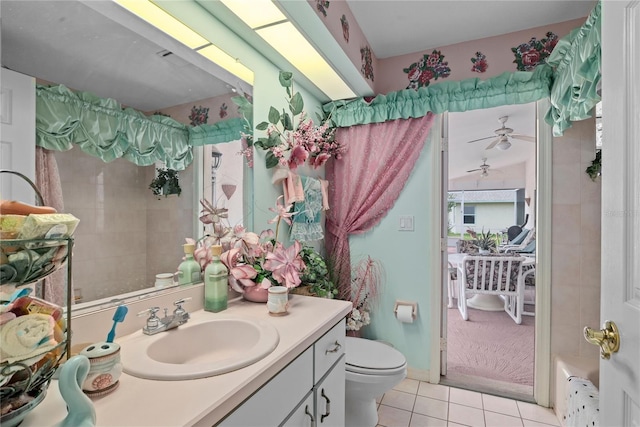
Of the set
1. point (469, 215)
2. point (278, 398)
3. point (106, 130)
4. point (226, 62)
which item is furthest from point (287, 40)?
point (469, 215)

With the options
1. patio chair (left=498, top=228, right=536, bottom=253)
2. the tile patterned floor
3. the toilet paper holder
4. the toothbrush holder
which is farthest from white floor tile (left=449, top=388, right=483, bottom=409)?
patio chair (left=498, top=228, right=536, bottom=253)

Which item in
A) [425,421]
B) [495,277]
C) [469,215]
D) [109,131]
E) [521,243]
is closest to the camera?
[109,131]

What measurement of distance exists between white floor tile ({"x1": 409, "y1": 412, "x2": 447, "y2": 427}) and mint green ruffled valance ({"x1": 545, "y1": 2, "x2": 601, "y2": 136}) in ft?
6.20

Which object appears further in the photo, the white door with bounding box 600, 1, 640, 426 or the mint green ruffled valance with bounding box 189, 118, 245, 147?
the mint green ruffled valance with bounding box 189, 118, 245, 147

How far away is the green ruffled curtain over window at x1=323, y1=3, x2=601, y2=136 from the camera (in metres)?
1.43

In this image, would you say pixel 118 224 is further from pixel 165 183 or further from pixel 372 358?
pixel 372 358

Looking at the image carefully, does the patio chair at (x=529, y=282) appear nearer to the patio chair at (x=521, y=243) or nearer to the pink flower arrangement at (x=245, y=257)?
the patio chair at (x=521, y=243)

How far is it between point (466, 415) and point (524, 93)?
208 centimetres

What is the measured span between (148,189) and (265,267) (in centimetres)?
58

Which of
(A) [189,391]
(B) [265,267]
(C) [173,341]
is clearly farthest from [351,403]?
(A) [189,391]

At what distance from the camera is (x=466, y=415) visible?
6.39 feet

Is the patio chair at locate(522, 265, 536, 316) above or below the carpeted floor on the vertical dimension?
above

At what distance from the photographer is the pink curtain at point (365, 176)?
2330 millimetres

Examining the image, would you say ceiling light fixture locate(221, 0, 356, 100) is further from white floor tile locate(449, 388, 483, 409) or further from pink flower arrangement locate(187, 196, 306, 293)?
white floor tile locate(449, 388, 483, 409)
